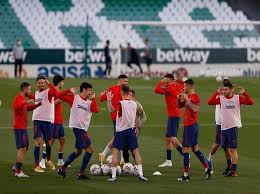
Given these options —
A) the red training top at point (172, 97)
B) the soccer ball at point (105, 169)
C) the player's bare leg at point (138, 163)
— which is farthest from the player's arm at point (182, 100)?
the red training top at point (172, 97)

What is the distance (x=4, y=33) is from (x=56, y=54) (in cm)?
599

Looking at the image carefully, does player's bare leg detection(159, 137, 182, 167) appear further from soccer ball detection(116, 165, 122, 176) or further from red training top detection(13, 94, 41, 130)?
red training top detection(13, 94, 41, 130)

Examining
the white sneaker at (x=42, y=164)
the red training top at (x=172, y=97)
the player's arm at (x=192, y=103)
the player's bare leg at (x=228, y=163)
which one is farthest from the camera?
the red training top at (x=172, y=97)

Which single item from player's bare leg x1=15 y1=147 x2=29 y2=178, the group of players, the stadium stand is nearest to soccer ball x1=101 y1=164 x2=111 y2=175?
the group of players

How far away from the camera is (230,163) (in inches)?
918

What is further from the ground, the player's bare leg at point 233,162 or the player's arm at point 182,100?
the player's arm at point 182,100

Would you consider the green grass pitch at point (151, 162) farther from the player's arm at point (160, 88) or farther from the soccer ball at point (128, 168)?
the player's arm at point (160, 88)

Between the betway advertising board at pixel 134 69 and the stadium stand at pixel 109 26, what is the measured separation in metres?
3.80

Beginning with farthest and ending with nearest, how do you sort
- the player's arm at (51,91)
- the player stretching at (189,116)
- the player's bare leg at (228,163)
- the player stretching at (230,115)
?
the player's arm at (51,91) < the player's bare leg at (228,163) < the player stretching at (230,115) < the player stretching at (189,116)

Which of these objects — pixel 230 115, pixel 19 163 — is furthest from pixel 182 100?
pixel 19 163

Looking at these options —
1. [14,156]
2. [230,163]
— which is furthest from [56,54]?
[230,163]

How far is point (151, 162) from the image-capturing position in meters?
25.4

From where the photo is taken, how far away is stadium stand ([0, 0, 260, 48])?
62562 millimetres

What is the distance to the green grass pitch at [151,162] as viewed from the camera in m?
20.7
